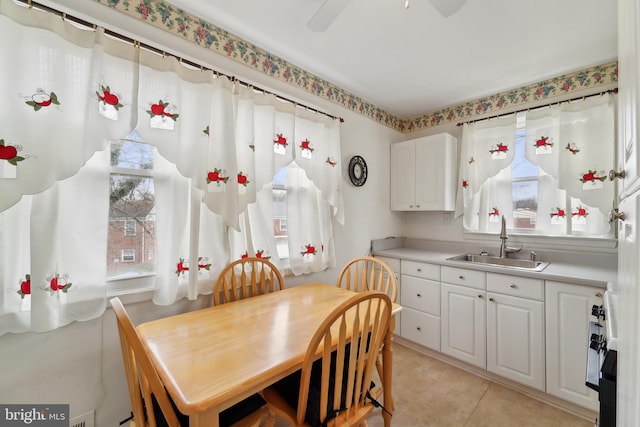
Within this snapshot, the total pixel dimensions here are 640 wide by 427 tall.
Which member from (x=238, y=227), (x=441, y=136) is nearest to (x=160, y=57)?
(x=238, y=227)

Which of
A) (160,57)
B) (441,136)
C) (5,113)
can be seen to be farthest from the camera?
(441,136)

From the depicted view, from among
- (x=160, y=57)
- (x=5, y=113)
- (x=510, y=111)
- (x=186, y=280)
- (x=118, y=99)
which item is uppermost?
(x=510, y=111)

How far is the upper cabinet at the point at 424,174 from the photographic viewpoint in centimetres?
270

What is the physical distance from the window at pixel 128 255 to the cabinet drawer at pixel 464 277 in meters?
2.31

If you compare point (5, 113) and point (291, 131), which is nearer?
point (5, 113)

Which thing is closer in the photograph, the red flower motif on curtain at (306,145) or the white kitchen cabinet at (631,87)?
the white kitchen cabinet at (631,87)

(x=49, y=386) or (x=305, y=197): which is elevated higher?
(x=305, y=197)

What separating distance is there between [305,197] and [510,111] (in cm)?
211

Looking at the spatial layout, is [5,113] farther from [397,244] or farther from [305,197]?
[397,244]

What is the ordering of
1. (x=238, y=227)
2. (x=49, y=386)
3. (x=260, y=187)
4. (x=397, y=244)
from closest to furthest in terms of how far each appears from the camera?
(x=49, y=386), (x=238, y=227), (x=260, y=187), (x=397, y=244)

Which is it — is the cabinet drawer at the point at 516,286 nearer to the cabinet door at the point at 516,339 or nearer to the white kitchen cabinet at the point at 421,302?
the cabinet door at the point at 516,339

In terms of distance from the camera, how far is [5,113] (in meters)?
1.04

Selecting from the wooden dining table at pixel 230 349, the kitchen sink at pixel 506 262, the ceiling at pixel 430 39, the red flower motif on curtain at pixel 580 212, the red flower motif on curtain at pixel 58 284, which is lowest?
the wooden dining table at pixel 230 349

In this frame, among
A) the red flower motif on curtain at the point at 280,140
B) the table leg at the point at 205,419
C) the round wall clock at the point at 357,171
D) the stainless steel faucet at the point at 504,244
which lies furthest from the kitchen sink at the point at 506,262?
the table leg at the point at 205,419
